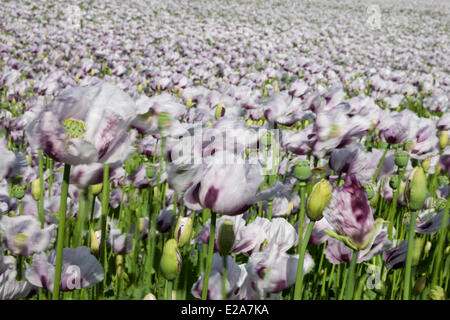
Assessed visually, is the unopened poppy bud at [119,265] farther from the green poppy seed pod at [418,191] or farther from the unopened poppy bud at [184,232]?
the green poppy seed pod at [418,191]

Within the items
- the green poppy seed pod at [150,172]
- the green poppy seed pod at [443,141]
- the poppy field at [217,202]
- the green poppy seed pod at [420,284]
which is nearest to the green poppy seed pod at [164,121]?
the poppy field at [217,202]

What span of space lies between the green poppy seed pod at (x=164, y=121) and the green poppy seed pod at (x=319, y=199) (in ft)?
2.00

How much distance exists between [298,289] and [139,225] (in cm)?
89

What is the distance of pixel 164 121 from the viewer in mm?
1533

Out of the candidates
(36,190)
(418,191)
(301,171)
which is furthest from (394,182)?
(36,190)

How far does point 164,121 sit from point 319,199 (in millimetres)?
643

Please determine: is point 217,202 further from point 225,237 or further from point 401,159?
point 401,159

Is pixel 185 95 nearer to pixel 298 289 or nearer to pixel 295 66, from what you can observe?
pixel 298 289

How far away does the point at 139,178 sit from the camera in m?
2.22

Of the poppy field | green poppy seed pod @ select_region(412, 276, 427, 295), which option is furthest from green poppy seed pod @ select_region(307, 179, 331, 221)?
green poppy seed pod @ select_region(412, 276, 427, 295)

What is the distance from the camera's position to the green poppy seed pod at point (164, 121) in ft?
4.99

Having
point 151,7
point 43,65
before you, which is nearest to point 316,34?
point 151,7

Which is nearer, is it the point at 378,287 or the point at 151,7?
the point at 378,287

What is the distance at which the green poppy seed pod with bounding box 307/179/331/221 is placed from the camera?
108 centimetres
